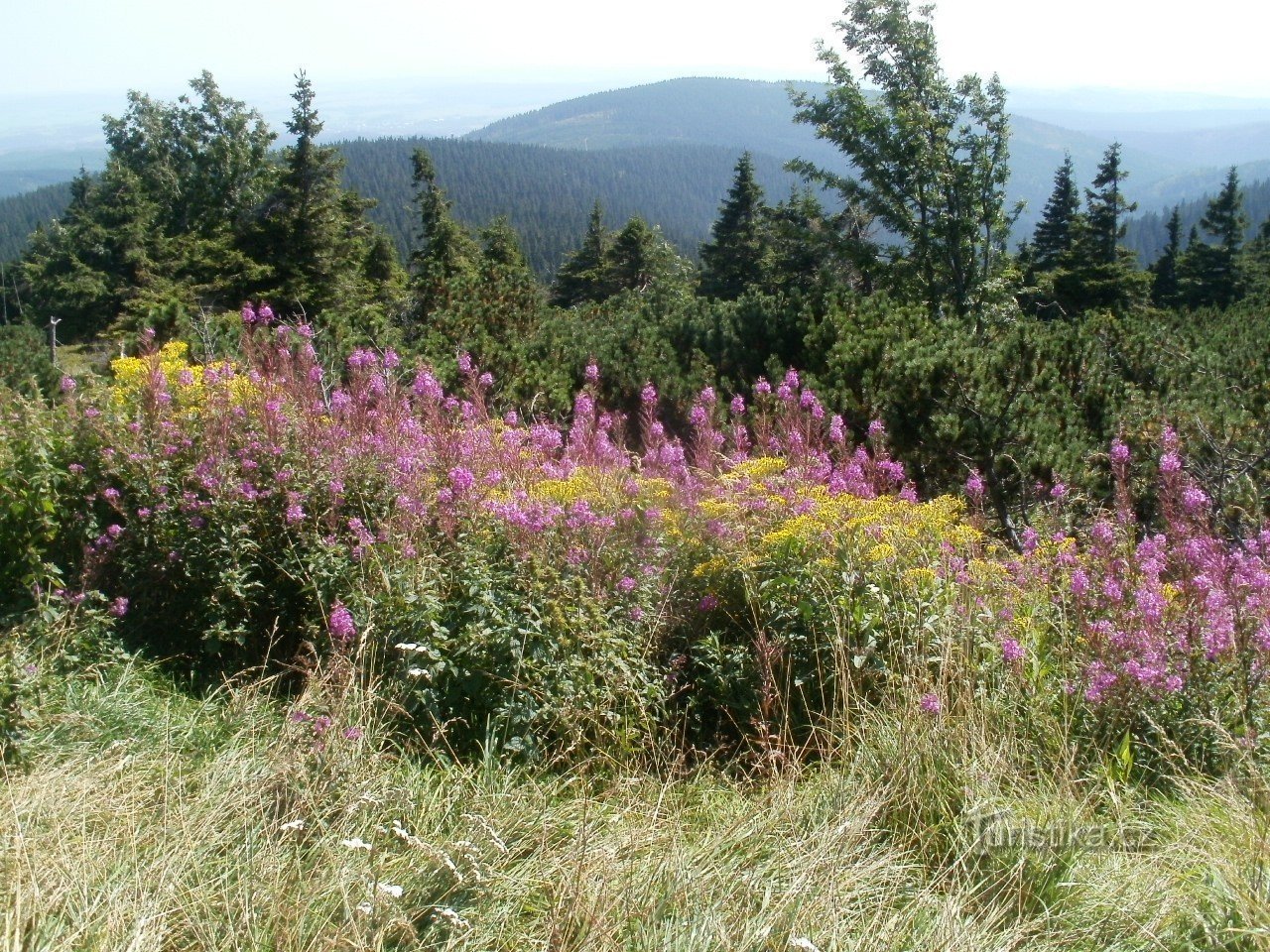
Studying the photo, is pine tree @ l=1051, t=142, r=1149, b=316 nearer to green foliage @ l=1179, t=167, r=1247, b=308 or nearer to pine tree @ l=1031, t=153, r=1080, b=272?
pine tree @ l=1031, t=153, r=1080, b=272

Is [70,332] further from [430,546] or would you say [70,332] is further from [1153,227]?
[1153,227]

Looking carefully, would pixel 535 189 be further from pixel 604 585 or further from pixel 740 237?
pixel 604 585

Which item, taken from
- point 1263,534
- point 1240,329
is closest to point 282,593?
point 1263,534

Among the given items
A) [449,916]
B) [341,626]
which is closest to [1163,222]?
→ [341,626]

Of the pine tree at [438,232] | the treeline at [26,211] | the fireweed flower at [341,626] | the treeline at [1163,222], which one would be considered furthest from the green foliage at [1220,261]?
the treeline at [26,211]

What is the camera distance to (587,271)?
38219 mm

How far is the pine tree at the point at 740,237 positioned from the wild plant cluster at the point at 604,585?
94.8 ft

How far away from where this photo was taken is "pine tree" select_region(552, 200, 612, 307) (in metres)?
37.9

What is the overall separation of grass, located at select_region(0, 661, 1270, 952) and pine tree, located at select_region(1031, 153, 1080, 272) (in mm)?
36520

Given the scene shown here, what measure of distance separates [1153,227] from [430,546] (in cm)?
→ 17703

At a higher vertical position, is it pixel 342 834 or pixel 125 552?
pixel 125 552

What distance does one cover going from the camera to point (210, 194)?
41.4 m

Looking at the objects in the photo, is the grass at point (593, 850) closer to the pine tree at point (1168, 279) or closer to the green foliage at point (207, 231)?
the green foliage at point (207, 231)

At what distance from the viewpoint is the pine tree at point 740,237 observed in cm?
3197
